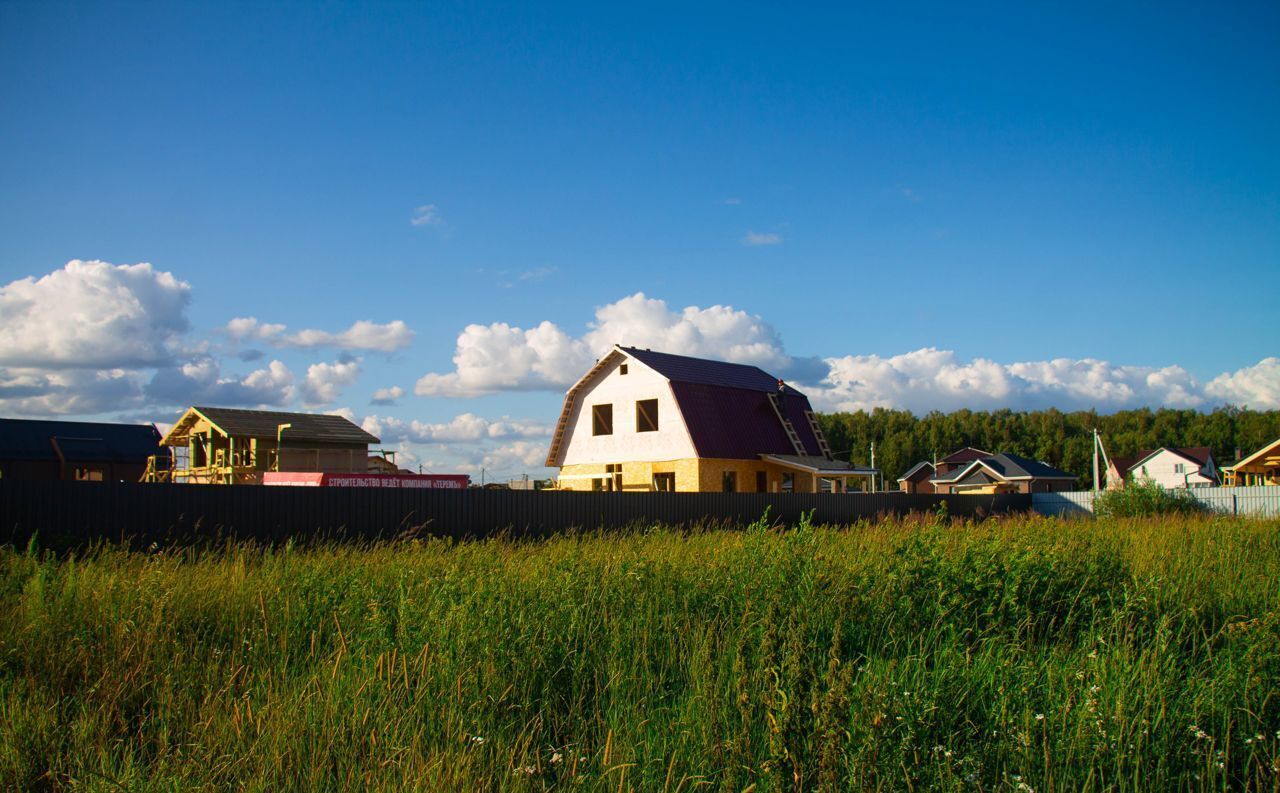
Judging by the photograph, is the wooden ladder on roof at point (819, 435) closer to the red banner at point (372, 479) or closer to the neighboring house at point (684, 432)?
the neighboring house at point (684, 432)

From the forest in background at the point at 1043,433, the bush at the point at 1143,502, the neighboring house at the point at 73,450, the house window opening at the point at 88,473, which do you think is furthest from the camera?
the forest in background at the point at 1043,433

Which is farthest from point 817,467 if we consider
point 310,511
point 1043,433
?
point 1043,433

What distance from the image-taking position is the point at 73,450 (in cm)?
4234

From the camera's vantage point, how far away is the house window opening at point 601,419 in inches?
1340

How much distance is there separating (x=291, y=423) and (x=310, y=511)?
20436 mm

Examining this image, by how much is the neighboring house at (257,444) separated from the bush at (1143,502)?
27.0 metres

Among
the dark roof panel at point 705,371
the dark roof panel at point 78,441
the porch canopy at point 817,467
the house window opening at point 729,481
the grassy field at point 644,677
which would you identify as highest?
the dark roof panel at point 705,371

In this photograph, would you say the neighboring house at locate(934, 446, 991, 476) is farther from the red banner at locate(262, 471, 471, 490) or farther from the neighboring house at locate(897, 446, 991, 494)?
the red banner at locate(262, 471, 471, 490)

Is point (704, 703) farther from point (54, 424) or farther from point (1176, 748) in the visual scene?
point (54, 424)

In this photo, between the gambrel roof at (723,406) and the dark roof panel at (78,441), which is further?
the dark roof panel at (78,441)

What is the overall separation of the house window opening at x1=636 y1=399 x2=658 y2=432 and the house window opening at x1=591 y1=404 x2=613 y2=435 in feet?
5.63

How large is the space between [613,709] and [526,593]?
2.01 meters

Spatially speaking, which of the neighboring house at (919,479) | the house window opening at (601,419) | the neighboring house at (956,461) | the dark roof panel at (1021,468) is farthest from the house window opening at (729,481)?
the neighboring house at (956,461)

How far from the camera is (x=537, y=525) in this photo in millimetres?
18406
